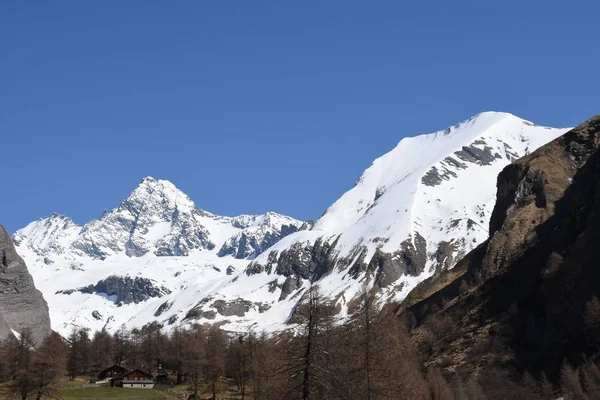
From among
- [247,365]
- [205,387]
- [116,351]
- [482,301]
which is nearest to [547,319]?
[482,301]

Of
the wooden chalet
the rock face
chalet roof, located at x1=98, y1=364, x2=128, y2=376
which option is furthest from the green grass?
the rock face

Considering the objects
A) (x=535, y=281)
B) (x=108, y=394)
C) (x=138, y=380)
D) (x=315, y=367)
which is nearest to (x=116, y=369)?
(x=138, y=380)

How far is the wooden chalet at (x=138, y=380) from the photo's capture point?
149 m

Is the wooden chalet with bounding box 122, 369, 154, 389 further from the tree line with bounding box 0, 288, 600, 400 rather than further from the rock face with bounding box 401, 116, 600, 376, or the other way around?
the rock face with bounding box 401, 116, 600, 376

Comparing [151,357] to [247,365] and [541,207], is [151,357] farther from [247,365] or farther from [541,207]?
[541,207]

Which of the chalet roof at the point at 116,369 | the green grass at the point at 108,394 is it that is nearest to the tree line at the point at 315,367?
the green grass at the point at 108,394

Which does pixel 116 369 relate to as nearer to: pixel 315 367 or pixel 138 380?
pixel 138 380

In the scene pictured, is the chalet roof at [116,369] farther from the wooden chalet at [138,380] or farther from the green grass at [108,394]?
the green grass at [108,394]

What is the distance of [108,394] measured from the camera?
437 feet

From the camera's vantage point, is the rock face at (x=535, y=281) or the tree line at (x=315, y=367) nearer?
the tree line at (x=315, y=367)

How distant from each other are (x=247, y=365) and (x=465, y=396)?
139 ft

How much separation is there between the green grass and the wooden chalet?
610 cm

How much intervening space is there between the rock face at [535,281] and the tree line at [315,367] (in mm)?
6925

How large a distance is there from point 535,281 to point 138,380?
73.6m
